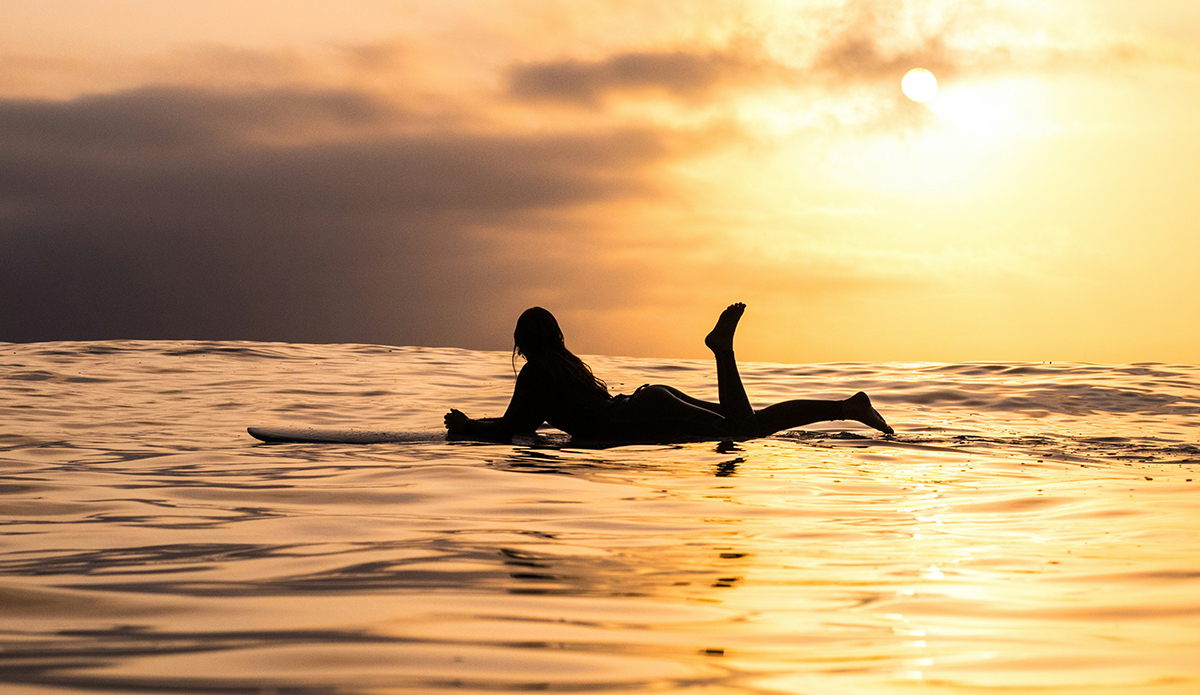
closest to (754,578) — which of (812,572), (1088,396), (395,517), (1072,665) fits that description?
(812,572)

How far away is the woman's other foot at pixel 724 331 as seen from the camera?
706cm

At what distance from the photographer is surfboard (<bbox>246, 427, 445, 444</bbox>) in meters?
7.52

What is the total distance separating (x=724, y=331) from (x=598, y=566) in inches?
162

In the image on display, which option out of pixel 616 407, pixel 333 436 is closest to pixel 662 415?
pixel 616 407

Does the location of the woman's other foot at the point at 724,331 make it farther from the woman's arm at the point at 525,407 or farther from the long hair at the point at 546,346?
the woman's arm at the point at 525,407

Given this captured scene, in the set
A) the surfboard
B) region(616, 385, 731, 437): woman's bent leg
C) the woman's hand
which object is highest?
region(616, 385, 731, 437): woman's bent leg

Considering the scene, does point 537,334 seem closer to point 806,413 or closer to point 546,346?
point 546,346

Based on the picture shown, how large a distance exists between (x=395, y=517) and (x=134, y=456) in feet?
11.1

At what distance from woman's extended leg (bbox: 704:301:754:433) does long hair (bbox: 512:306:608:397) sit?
1.12 meters

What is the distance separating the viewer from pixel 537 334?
7.21 metres

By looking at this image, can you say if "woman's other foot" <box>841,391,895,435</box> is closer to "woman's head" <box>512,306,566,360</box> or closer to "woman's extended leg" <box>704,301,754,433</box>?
"woman's extended leg" <box>704,301,754,433</box>

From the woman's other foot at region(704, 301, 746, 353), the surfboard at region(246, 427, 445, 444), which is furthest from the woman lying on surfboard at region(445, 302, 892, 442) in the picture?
the surfboard at region(246, 427, 445, 444)

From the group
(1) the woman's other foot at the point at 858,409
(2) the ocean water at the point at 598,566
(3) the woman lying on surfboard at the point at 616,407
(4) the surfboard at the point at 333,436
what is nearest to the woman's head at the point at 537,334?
(3) the woman lying on surfboard at the point at 616,407

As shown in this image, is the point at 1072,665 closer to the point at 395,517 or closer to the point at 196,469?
the point at 395,517
